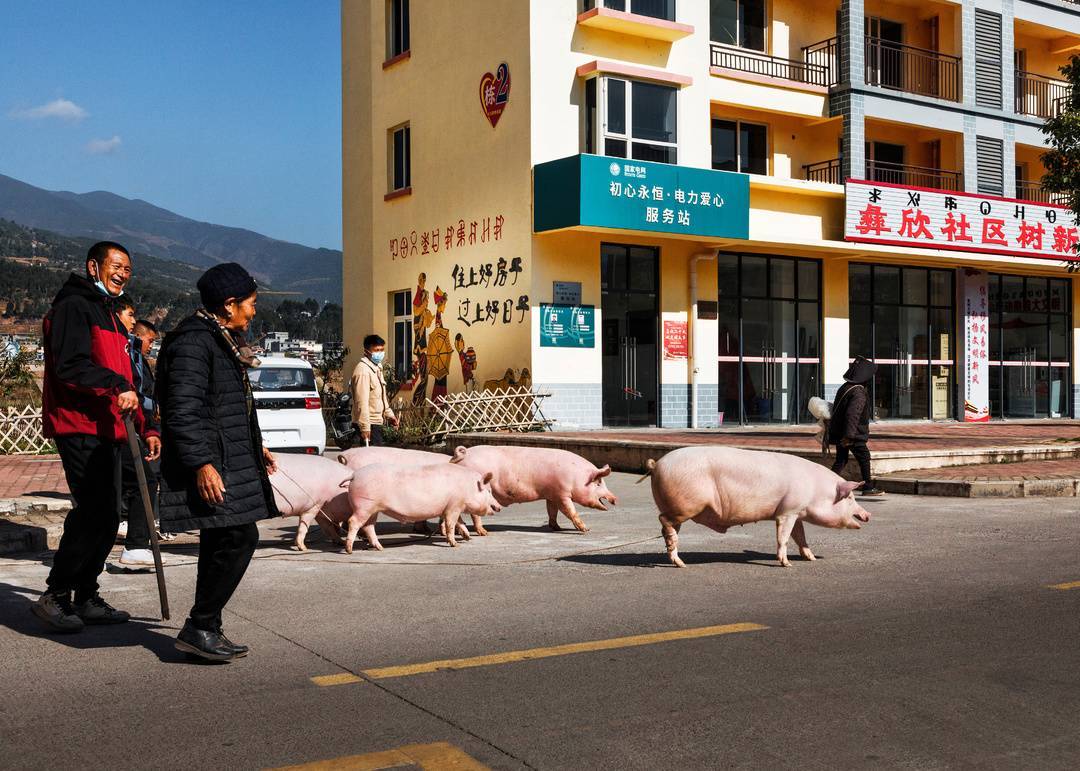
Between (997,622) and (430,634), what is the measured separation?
3.13 m

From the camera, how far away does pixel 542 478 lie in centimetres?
1038

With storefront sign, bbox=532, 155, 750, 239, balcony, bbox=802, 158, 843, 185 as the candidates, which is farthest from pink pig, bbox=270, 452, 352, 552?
balcony, bbox=802, 158, 843, 185

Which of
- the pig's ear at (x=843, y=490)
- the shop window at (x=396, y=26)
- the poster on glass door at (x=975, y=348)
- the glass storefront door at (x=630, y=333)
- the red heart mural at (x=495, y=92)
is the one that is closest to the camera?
the pig's ear at (x=843, y=490)

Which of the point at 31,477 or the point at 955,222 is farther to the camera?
the point at 955,222

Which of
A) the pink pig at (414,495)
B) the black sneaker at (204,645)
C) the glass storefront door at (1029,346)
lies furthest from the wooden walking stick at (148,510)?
the glass storefront door at (1029,346)

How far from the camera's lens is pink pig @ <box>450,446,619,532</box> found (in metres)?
10.4

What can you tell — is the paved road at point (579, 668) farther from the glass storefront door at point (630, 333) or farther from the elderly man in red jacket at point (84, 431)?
the glass storefront door at point (630, 333)

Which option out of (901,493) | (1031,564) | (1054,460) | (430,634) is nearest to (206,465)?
(430,634)

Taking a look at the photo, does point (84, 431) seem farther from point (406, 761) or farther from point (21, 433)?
point (21, 433)

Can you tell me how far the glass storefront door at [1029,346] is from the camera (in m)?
30.5

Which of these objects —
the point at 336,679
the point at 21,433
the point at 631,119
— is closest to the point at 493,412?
the point at 631,119

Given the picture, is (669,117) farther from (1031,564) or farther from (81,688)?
(81,688)

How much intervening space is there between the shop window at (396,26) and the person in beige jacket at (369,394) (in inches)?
623

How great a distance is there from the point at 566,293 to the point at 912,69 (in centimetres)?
1264
